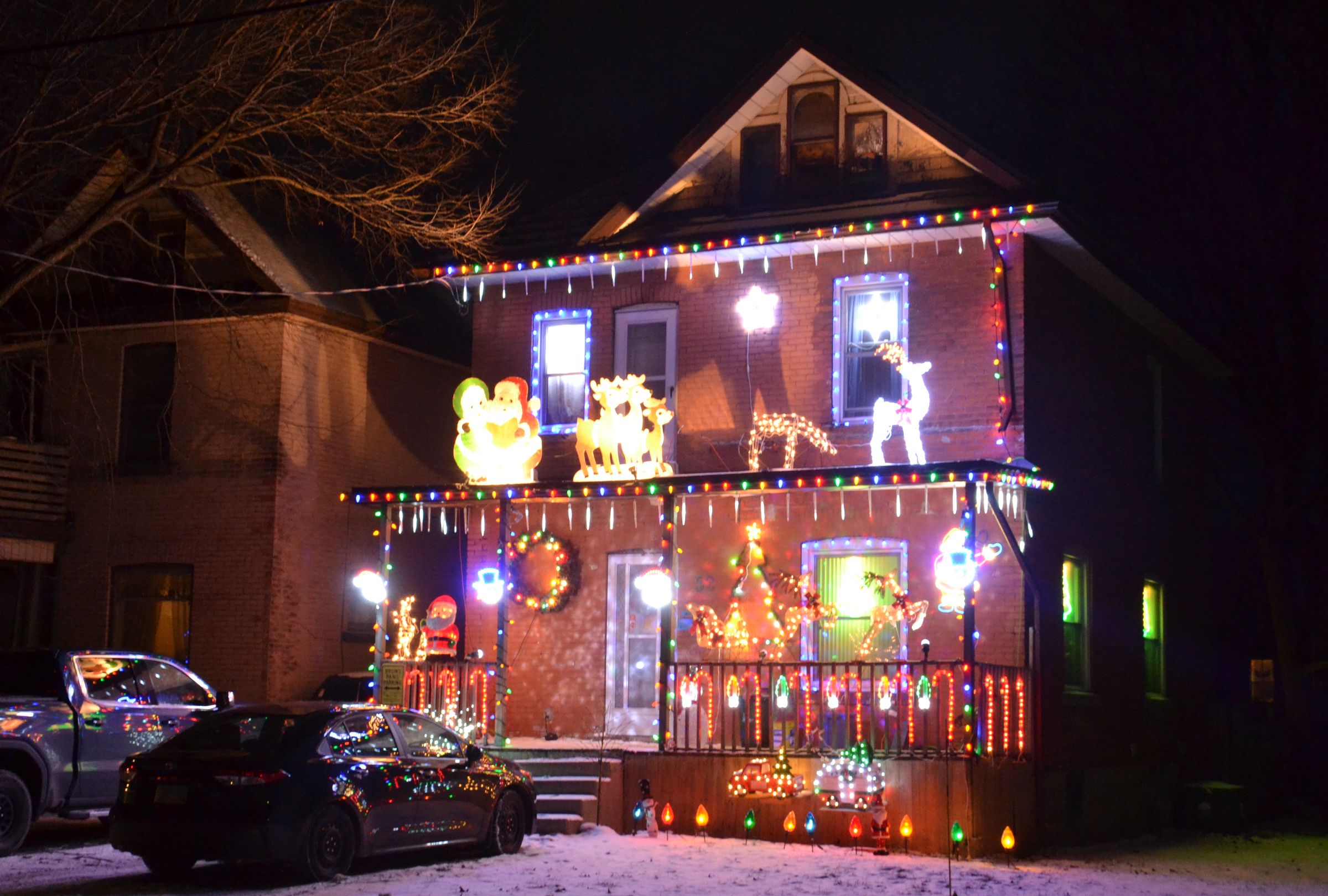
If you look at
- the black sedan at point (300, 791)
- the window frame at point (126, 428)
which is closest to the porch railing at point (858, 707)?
the black sedan at point (300, 791)

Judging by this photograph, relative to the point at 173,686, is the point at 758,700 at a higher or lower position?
lower

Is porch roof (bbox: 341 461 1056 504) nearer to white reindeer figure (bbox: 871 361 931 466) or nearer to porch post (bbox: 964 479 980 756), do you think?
porch post (bbox: 964 479 980 756)

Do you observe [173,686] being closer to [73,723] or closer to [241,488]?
[73,723]

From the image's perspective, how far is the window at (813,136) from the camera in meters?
18.2

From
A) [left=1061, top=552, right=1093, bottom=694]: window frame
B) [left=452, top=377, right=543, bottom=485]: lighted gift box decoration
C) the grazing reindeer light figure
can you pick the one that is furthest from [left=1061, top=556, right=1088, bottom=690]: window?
[left=452, top=377, right=543, bottom=485]: lighted gift box decoration

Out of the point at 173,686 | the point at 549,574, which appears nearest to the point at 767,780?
the point at 549,574

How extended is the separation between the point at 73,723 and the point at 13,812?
36.6 inches

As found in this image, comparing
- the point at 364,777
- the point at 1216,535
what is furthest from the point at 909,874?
the point at 1216,535

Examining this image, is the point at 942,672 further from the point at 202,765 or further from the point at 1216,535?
the point at 1216,535

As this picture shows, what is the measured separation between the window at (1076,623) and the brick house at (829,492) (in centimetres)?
5

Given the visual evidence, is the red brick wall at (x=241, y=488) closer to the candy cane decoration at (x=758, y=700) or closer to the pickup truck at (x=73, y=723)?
the pickup truck at (x=73, y=723)

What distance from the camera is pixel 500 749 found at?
16.4m

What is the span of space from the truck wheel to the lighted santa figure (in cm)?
588

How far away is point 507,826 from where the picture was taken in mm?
13289
